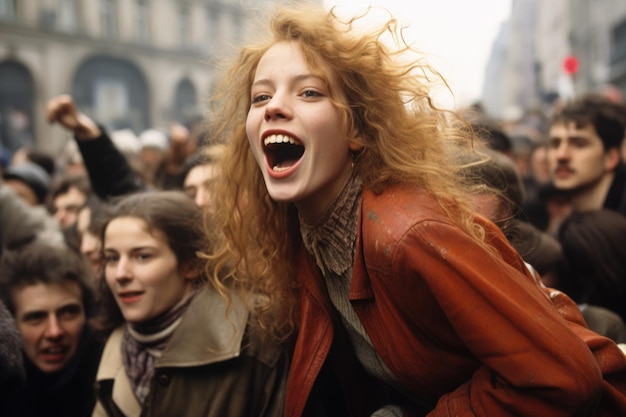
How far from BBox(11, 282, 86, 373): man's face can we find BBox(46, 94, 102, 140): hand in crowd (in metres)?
1.16

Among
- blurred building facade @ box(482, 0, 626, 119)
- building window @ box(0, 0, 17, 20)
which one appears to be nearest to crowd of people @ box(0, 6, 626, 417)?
blurred building facade @ box(482, 0, 626, 119)

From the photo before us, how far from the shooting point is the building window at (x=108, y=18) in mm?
28108

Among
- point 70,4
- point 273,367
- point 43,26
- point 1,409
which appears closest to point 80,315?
point 1,409

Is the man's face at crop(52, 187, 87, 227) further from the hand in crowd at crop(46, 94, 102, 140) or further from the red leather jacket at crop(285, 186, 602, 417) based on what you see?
the red leather jacket at crop(285, 186, 602, 417)

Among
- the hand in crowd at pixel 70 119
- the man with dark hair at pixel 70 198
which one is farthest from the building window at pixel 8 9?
the hand in crowd at pixel 70 119

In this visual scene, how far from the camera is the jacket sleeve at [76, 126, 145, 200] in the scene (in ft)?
12.6

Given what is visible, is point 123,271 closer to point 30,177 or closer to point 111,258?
point 111,258

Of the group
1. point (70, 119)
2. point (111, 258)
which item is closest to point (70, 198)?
point (70, 119)

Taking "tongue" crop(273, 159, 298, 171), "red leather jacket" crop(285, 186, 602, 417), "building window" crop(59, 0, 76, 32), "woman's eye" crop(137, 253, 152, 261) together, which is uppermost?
"building window" crop(59, 0, 76, 32)

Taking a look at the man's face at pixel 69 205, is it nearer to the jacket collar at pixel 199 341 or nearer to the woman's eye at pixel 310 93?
the jacket collar at pixel 199 341

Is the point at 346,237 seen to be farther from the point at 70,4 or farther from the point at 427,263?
the point at 70,4

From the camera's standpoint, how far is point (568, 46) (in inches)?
1304

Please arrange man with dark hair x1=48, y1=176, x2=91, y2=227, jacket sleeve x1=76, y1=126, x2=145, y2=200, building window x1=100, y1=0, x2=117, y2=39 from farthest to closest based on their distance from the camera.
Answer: building window x1=100, y1=0, x2=117, y2=39, man with dark hair x1=48, y1=176, x2=91, y2=227, jacket sleeve x1=76, y1=126, x2=145, y2=200

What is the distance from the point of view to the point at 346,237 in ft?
6.23
